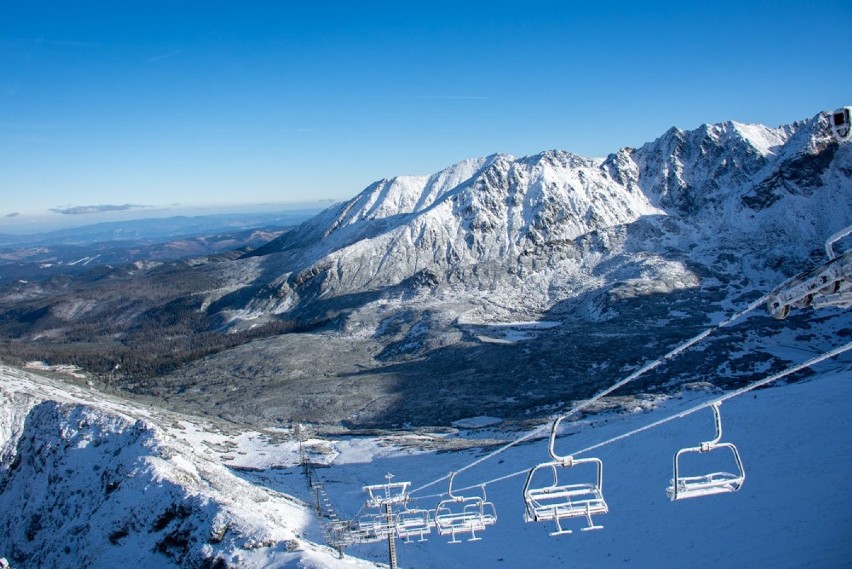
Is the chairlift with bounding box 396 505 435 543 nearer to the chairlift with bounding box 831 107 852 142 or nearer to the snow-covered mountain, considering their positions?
the chairlift with bounding box 831 107 852 142

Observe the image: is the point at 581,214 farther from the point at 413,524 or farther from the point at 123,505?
the point at 123,505

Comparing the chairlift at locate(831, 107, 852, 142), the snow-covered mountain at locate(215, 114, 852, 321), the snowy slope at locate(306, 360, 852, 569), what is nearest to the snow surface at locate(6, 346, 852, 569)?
the snowy slope at locate(306, 360, 852, 569)

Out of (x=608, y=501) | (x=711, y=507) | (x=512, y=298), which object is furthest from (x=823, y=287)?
(x=512, y=298)

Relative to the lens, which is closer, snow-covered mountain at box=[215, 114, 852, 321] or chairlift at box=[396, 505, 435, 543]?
chairlift at box=[396, 505, 435, 543]

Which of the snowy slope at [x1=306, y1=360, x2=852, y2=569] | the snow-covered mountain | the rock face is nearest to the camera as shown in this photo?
the snowy slope at [x1=306, y1=360, x2=852, y2=569]

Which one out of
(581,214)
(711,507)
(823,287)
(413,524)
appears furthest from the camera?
(581,214)

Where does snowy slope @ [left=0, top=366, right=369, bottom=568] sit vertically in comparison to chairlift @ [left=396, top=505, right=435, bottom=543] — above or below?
below

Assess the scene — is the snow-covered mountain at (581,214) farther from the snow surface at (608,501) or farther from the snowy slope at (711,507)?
the snow surface at (608,501)
